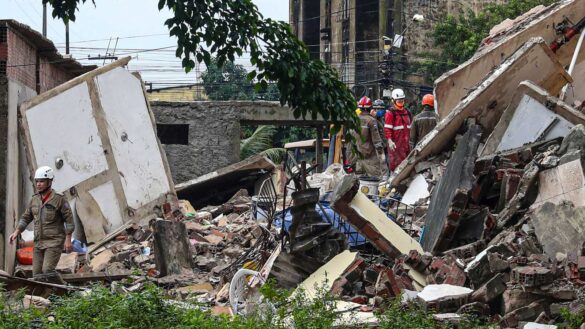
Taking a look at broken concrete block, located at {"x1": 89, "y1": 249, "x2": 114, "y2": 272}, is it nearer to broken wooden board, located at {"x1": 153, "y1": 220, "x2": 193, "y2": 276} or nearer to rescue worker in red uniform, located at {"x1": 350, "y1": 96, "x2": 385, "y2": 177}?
broken wooden board, located at {"x1": 153, "y1": 220, "x2": 193, "y2": 276}

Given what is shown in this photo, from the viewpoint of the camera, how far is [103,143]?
51.3 feet

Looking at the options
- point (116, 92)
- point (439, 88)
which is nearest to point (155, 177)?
point (116, 92)

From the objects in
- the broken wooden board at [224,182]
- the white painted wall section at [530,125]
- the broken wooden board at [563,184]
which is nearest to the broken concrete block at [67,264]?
the white painted wall section at [530,125]

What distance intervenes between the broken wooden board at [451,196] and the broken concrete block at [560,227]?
0.86m

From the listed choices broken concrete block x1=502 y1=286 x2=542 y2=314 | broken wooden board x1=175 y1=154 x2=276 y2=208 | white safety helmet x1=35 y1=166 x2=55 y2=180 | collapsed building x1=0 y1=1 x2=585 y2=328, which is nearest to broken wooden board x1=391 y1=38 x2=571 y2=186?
collapsed building x1=0 y1=1 x2=585 y2=328

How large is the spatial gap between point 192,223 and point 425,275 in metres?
6.53

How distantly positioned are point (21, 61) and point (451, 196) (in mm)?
7547

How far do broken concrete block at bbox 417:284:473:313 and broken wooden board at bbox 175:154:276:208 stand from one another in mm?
9649

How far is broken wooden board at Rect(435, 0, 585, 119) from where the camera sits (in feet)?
46.1

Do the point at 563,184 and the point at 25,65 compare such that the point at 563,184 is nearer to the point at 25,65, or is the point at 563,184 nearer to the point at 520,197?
the point at 520,197

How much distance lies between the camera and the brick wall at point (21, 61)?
1426cm

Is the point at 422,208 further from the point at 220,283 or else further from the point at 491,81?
the point at 220,283

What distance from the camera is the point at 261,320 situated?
7.52 m

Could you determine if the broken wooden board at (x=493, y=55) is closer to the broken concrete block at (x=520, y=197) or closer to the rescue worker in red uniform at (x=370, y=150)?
the rescue worker in red uniform at (x=370, y=150)
